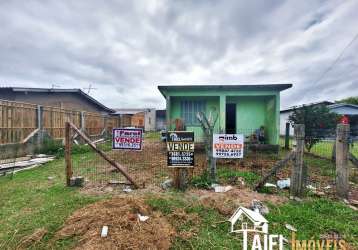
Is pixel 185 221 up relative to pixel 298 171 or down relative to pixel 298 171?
down

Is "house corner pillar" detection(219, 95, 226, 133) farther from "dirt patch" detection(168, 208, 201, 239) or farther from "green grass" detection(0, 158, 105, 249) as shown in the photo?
"green grass" detection(0, 158, 105, 249)

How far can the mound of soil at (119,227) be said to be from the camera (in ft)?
8.72

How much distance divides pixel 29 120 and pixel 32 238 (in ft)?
27.5

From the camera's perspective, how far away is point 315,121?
927cm

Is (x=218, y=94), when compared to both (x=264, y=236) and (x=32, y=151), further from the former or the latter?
(x=32, y=151)

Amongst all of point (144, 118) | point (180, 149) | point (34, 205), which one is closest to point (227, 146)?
point (180, 149)

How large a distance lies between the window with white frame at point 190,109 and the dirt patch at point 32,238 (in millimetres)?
8906

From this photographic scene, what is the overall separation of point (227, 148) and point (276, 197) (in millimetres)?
1483

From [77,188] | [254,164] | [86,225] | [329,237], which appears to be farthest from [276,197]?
[77,188]

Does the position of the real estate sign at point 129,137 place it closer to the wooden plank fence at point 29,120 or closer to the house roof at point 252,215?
the wooden plank fence at point 29,120

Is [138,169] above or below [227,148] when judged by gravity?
below

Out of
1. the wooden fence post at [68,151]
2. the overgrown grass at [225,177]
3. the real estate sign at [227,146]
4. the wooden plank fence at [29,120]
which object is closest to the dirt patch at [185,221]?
the overgrown grass at [225,177]

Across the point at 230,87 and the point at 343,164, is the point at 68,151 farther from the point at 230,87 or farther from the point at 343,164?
the point at 230,87

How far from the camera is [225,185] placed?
490cm
